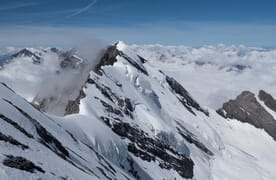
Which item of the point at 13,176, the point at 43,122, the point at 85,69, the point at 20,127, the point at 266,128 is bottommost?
the point at 266,128

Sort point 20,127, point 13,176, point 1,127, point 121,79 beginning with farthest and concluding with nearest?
point 121,79 < point 20,127 < point 1,127 < point 13,176

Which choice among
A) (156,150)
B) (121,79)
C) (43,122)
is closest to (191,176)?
(156,150)

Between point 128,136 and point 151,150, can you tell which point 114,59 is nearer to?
point 128,136

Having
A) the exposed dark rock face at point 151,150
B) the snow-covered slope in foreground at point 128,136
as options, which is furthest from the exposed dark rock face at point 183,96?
the exposed dark rock face at point 151,150

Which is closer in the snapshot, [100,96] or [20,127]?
[20,127]

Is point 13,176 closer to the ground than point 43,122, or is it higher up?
higher up

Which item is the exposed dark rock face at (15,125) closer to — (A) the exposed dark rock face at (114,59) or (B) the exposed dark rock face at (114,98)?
(B) the exposed dark rock face at (114,98)

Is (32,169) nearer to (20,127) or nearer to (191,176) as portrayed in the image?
(20,127)
